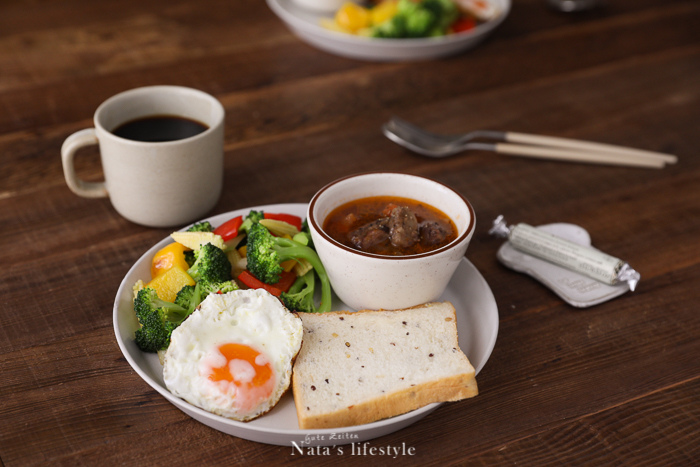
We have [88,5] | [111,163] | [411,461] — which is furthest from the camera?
[88,5]

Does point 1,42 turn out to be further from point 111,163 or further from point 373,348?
point 373,348

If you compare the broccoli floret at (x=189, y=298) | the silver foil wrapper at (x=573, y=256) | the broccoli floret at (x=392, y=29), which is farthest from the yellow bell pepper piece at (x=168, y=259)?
the broccoli floret at (x=392, y=29)

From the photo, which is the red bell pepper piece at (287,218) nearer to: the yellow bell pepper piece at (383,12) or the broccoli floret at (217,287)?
the broccoli floret at (217,287)

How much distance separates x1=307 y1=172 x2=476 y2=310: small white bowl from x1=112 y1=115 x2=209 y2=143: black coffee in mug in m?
0.71

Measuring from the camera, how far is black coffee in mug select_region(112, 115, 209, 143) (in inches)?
91.6

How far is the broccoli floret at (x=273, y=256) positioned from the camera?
6.27ft

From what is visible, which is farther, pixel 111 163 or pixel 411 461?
pixel 111 163

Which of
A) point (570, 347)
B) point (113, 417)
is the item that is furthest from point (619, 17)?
point (113, 417)

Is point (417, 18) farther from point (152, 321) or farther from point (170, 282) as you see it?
point (152, 321)

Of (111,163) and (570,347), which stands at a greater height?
(111,163)

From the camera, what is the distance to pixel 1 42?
140 inches

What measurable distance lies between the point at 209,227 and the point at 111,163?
44 cm

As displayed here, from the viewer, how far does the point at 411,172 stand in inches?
110

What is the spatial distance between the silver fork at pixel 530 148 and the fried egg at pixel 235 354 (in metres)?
1.46
